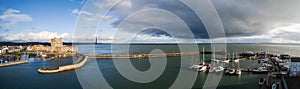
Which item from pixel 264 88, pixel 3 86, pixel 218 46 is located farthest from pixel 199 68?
pixel 218 46

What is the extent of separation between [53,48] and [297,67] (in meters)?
36.5

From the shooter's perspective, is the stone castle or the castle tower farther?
the castle tower

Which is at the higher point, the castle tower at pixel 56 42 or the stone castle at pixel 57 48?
the castle tower at pixel 56 42

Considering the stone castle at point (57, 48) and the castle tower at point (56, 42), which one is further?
the castle tower at point (56, 42)

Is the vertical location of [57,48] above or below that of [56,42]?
below

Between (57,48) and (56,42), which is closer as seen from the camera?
(57,48)

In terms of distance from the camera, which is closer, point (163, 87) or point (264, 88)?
point (264, 88)

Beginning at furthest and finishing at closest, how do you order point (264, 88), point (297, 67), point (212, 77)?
point (212, 77), point (297, 67), point (264, 88)

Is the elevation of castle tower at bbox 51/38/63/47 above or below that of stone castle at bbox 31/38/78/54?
above

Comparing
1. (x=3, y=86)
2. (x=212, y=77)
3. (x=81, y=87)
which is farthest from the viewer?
(x=212, y=77)

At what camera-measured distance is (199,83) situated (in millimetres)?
10625

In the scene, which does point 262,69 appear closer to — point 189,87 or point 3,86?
point 189,87

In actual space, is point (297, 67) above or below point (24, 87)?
above

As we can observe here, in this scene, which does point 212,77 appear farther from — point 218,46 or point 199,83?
point 218,46
